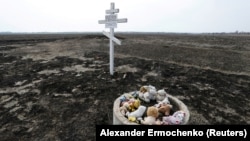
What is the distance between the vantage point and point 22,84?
11.1 m

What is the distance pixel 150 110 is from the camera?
495cm

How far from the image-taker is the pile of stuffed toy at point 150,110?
480 cm

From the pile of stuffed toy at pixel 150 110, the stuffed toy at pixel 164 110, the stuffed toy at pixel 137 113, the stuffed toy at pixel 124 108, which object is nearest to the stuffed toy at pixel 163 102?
the pile of stuffed toy at pixel 150 110

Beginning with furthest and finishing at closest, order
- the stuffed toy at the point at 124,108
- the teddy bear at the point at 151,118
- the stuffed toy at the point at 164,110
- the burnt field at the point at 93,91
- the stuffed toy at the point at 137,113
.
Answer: the burnt field at the point at 93,91, the stuffed toy at the point at 124,108, the stuffed toy at the point at 164,110, the stuffed toy at the point at 137,113, the teddy bear at the point at 151,118

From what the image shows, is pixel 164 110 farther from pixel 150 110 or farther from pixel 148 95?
pixel 148 95

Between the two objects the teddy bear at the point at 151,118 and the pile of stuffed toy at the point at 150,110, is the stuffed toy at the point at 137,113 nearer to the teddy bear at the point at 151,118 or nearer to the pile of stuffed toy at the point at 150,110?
the pile of stuffed toy at the point at 150,110

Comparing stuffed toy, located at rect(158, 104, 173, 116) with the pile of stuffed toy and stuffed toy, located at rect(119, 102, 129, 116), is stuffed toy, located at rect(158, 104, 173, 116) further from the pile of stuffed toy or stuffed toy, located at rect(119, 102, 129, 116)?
stuffed toy, located at rect(119, 102, 129, 116)

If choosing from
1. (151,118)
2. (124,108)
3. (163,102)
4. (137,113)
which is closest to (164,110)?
(163,102)

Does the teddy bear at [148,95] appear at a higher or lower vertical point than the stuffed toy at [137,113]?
higher

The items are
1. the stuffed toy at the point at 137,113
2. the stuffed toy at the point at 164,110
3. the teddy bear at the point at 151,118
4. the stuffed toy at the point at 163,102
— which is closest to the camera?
the teddy bear at the point at 151,118

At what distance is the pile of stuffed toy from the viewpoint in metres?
4.80

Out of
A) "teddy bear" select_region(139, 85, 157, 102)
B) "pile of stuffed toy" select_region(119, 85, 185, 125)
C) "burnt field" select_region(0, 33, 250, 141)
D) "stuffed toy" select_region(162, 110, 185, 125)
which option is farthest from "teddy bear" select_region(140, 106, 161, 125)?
"burnt field" select_region(0, 33, 250, 141)

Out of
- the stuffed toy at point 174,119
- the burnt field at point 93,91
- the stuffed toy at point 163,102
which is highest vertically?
the stuffed toy at point 163,102

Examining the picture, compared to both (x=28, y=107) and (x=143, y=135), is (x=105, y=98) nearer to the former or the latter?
(x=28, y=107)
